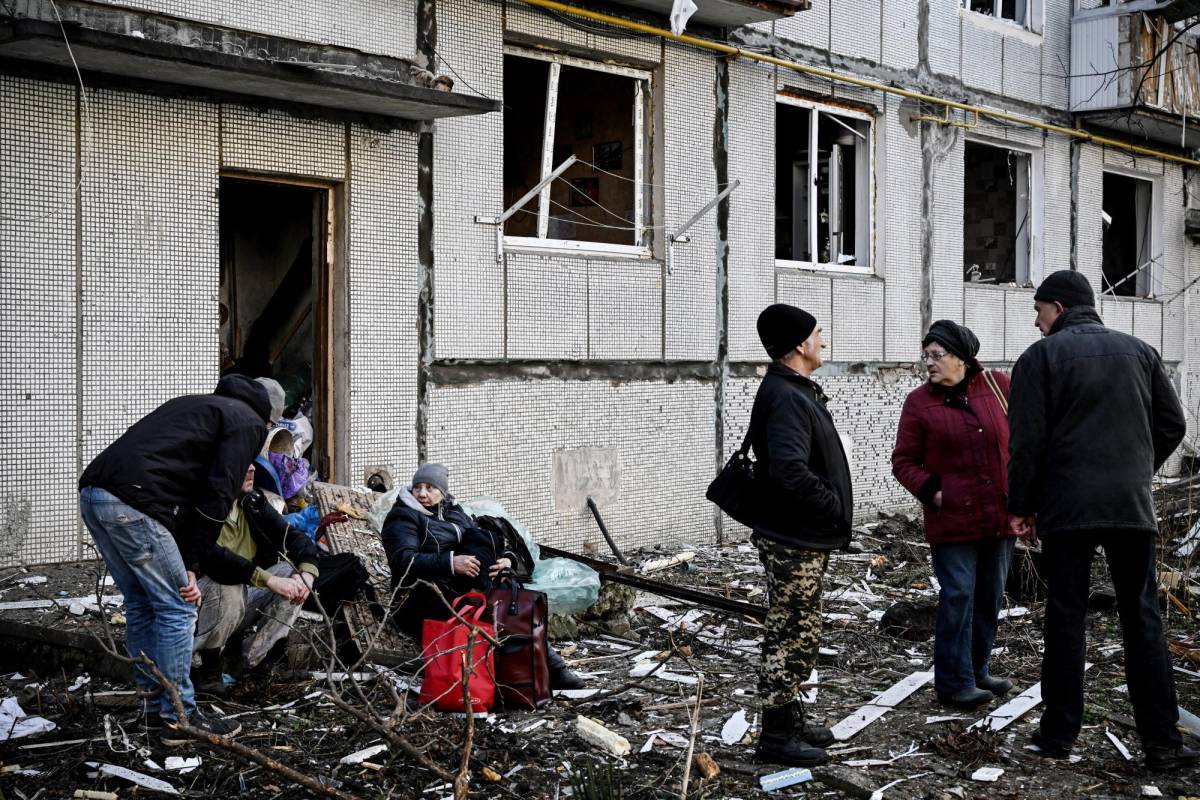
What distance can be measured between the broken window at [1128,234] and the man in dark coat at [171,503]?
14.2m

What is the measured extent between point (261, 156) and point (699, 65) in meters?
4.30

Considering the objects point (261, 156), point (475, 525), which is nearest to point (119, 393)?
point (261, 156)

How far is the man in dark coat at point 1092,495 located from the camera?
4.97 metres

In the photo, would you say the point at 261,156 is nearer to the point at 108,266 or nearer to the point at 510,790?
the point at 108,266

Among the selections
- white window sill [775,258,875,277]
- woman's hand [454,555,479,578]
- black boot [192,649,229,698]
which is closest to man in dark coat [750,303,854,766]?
woman's hand [454,555,479,578]

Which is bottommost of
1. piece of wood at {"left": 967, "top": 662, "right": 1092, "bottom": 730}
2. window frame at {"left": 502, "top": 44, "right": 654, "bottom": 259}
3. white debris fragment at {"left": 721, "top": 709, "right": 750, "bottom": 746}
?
white debris fragment at {"left": 721, "top": 709, "right": 750, "bottom": 746}

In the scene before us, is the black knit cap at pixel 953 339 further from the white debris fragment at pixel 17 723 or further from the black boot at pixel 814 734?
the white debris fragment at pixel 17 723

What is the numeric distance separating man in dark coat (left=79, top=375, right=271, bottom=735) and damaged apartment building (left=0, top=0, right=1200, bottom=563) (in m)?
2.39

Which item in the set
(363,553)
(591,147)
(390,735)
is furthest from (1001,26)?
(390,735)

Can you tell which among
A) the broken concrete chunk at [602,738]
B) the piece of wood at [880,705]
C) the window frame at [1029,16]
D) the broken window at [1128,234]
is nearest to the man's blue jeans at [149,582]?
the broken concrete chunk at [602,738]

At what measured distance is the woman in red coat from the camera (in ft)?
18.6

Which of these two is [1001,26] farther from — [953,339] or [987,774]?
[987,774]

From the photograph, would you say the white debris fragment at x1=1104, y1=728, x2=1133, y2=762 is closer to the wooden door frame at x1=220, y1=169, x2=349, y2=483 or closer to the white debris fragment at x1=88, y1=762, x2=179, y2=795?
the white debris fragment at x1=88, y1=762, x2=179, y2=795

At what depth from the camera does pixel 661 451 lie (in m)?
10.6
